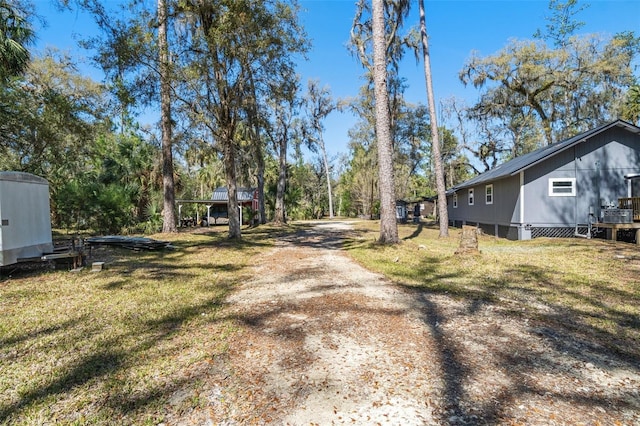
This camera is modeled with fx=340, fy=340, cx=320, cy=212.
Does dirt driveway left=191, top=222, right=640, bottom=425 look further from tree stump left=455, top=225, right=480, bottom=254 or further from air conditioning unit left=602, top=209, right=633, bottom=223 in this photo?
air conditioning unit left=602, top=209, right=633, bottom=223

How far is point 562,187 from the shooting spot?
1439cm

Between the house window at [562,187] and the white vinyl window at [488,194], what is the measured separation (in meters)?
3.85

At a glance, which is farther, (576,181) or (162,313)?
(576,181)

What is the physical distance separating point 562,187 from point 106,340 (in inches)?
657

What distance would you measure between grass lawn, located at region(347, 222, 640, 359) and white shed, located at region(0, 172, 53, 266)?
7452 millimetres

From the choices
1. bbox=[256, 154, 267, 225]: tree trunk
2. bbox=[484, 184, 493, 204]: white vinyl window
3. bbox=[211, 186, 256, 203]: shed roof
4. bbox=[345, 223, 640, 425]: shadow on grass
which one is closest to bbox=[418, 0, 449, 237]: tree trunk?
bbox=[484, 184, 493, 204]: white vinyl window

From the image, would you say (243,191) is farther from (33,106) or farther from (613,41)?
(613,41)

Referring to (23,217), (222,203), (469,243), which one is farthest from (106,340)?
(222,203)

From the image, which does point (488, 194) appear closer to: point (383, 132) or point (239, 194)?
point (383, 132)

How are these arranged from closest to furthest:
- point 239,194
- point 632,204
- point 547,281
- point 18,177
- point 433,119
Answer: point 547,281 < point 18,177 < point 632,204 < point 433,119 < point 239,194

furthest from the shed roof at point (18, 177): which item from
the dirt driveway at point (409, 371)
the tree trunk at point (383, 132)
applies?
the tree trunk at point (383, 132)

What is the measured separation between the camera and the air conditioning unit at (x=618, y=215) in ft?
40.7

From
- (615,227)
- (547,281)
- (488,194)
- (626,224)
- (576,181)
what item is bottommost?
(547,281)

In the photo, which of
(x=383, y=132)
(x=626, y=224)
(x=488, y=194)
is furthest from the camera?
(x=488, y=194)
